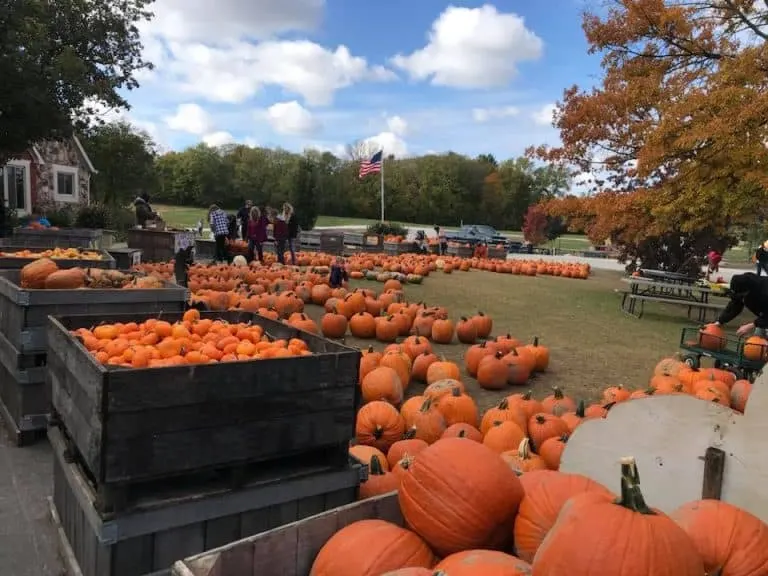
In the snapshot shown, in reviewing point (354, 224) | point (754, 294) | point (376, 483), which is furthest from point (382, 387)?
point (354, 224)

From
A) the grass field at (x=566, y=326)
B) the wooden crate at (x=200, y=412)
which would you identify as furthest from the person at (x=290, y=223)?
the wooden crate at (x=200, y=412)

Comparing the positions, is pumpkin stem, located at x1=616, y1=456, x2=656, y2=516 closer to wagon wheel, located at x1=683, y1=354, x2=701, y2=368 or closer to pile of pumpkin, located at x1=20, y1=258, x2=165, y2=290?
pile of pumpkin, located at x1=20, y1=258, x2=165, y2=290

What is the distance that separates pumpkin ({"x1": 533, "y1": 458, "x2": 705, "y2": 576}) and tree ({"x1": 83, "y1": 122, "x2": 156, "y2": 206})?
47.4 meters

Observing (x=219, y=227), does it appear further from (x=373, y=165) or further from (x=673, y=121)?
(x=373, y=165)

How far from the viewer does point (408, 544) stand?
204 centimetres

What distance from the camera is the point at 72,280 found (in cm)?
496

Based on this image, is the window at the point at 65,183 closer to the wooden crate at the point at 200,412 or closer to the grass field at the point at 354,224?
the grass field at the point at 354,224

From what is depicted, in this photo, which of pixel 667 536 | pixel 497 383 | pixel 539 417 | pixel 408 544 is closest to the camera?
pixel 667 536

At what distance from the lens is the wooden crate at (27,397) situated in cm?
444

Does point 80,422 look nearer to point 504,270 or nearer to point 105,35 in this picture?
point 504,270

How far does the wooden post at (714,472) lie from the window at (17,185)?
31.2m

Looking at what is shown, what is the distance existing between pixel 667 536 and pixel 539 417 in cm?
317

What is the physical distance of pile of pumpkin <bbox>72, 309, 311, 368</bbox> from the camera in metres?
3.04

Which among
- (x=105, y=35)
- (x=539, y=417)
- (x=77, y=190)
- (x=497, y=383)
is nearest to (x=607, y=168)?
(x=497, y=383)
